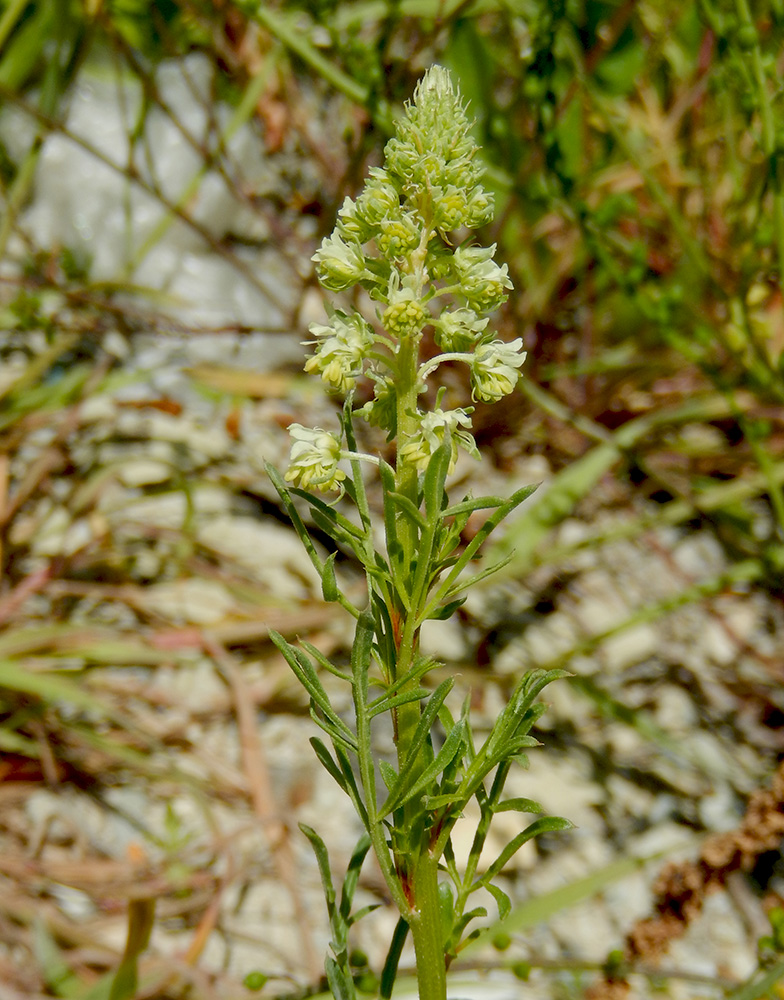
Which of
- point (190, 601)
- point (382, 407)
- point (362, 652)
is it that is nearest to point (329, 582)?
point (362, 652)

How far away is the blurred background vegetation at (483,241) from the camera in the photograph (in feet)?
6.18

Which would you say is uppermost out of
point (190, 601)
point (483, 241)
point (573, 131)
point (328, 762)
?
point (573, 131)

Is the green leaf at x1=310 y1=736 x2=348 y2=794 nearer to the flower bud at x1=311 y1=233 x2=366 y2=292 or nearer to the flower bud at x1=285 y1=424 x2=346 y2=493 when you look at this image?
the flower bud at x1=285 y1=424 x2=346 y2=493

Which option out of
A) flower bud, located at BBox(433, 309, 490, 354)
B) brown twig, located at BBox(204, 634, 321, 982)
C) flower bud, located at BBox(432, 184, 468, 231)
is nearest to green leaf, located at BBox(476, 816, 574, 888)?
flower bud, located at BBox(433, 309, 490, 354)

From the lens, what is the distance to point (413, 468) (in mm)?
855

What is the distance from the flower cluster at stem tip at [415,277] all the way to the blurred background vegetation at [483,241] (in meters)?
0.95

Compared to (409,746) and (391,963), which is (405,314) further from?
(391,963)

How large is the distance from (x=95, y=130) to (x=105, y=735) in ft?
6.23

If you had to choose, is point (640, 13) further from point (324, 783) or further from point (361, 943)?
point (361, 943)

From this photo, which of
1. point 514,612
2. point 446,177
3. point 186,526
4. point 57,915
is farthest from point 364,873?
point 446,177

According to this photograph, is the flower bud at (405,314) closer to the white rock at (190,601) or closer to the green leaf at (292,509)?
the green leaf at (292,509)

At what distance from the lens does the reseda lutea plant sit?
84 centimetres

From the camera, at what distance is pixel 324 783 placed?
196 centimetres

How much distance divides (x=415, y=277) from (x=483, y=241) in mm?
1665
